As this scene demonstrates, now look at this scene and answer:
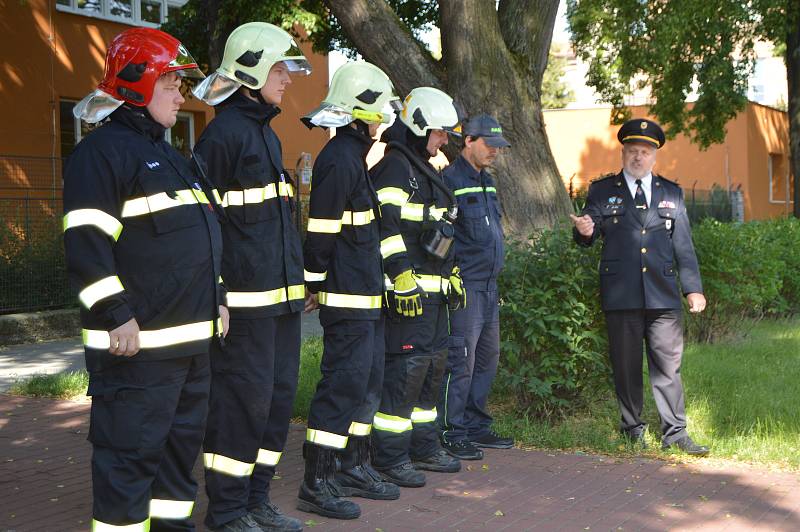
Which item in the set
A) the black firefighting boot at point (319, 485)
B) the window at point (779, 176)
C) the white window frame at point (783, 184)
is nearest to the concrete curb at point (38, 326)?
the black firefighting boot at point (319, 485)

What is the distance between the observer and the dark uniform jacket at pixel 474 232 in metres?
6.65

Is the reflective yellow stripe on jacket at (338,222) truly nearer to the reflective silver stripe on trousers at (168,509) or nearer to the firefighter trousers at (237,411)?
the firefighter trousers at (237,411)

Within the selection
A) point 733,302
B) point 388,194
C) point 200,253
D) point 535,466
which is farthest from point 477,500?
point 733,302

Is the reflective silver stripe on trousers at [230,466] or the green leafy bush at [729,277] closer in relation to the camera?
the reflective silver stripe on trousers at [230,466]

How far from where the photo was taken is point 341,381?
5352mm

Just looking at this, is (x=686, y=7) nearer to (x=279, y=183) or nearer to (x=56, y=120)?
(x=56, y=120)

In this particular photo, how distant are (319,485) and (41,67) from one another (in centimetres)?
1549

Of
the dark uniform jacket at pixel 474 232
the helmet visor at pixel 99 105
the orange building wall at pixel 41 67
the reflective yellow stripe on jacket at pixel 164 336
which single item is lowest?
the reflective yellow stripe on jacket at pixel 164 336

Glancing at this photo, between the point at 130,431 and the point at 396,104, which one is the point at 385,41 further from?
the point at 130,431

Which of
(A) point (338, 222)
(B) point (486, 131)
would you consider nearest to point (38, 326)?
(B) point (486, 131)

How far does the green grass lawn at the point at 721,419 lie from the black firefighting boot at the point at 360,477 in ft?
5.32

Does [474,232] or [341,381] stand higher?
[474,232]

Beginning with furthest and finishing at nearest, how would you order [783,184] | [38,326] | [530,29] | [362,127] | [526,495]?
[783,184]
[38,326]
[530,29]
[526,495]
[362,127]

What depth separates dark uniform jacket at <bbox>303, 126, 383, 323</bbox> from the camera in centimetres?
530
